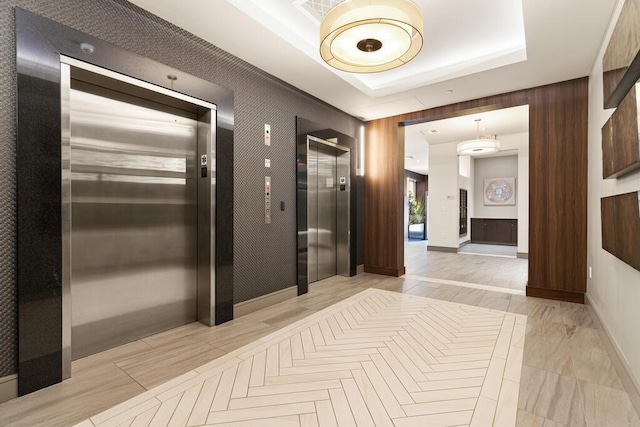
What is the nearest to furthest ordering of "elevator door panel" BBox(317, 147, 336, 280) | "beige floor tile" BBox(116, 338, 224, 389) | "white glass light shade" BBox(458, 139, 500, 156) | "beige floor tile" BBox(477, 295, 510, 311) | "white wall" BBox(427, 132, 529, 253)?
"beige floor tile" BBox(116, 338, 224, 389)
"beige floor tile" BBox(477, 295, 510, 311)
"elevator door panel" BBox(317, 147, 336, 280)
"white glass light shade" BBox(458, 139, 500, 156)
"white wall" BBox(427, 132, 529, 253)

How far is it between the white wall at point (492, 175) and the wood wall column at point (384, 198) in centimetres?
648

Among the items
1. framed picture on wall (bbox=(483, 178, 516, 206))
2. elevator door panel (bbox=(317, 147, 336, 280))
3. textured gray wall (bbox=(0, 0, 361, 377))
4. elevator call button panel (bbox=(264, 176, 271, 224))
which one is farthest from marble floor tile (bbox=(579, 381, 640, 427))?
framed picture on wall (bbox=(483, 178, 516, 206))

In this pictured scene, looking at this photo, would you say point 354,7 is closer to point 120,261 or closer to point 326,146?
point 120,261

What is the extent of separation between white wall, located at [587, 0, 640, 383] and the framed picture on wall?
697cm

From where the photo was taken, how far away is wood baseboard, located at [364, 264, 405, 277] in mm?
5766

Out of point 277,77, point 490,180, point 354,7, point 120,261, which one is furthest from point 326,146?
point 490,180

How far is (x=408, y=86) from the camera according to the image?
4.53 meters

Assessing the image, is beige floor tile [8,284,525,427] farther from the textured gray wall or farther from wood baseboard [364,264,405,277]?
wood baseboard [364,264,405,277]

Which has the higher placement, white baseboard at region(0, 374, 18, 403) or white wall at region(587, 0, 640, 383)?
white wall at region(587, 0, 640, 383)

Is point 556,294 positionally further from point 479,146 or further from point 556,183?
point 479,146

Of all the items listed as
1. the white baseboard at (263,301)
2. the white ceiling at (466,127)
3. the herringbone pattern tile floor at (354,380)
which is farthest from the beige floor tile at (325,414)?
the white ceiling at (466,127)

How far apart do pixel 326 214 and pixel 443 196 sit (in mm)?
5142

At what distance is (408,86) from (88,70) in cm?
382

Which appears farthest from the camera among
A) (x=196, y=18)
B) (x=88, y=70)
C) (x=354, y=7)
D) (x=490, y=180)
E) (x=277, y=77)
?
(x=490, y=180)
